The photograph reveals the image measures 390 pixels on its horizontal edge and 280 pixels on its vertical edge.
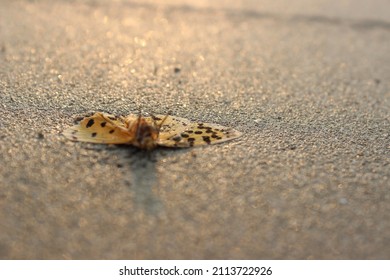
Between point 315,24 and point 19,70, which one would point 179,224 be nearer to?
point 19,70

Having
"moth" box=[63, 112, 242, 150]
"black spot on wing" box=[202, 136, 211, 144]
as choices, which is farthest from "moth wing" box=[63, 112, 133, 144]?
"black spot on wing" box=[202, 136, 211, 144]

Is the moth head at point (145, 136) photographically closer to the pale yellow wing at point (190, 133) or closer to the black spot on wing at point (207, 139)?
the pale yellow wing at point (190, 133)

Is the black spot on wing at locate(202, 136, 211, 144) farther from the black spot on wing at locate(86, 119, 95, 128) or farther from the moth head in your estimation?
the black spot on wing at locate(86, 119, 95, 128)

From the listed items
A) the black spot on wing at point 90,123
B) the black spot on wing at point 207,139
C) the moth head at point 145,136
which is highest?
the black spot on wing at point 90,123

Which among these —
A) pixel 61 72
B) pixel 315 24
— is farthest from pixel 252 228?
pixel 315 24

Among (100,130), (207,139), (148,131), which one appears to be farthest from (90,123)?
(207,139)

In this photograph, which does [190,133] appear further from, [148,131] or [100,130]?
[100,130]

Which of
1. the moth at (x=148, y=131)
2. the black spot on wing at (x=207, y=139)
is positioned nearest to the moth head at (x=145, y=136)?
the moth at (x=148, y=131)

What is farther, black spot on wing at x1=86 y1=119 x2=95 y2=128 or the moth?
black spot on wing at x1=86 y1=119 x2=95 y2=128
